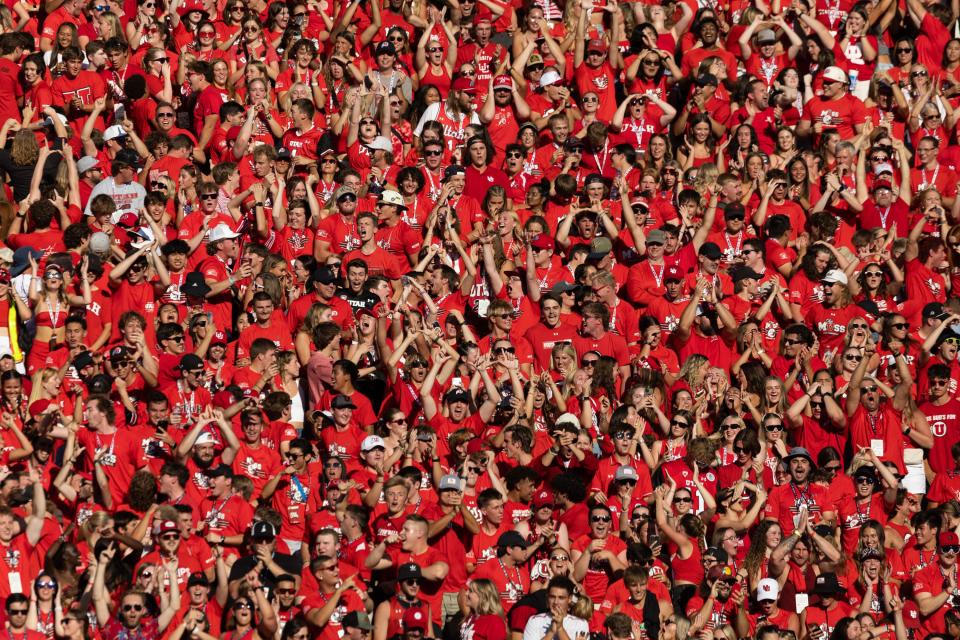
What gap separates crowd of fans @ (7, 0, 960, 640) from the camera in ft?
59.4

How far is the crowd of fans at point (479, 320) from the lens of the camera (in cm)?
1811

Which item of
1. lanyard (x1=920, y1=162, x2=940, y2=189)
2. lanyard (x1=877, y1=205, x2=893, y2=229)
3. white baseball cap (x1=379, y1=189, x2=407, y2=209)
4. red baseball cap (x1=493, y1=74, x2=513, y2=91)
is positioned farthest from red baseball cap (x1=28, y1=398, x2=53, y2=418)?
lanyard (x1=920, y1=162, x2=940, y2=189)

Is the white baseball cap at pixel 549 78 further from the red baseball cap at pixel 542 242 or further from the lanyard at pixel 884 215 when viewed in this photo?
the lanyard at pixel 884 215

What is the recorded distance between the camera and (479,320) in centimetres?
2108

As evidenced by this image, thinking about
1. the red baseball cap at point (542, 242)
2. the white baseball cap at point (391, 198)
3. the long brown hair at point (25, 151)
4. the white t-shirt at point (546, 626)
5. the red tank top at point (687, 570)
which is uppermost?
the long brown hair at point (25, 151)

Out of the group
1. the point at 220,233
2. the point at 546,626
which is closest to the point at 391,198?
the point at 220,233

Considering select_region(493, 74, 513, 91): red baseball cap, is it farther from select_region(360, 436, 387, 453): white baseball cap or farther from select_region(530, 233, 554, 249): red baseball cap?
select_region(360, 436, 387, 453): white baseball cap

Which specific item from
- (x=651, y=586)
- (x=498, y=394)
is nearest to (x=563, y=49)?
(x=498, y=394)

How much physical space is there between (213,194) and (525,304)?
2.96 metres

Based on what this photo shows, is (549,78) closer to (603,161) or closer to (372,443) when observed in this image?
(603,161)

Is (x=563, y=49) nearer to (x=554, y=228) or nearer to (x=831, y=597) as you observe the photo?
(x=554, y=228)

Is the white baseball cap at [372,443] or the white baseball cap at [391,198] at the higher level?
the white baseball cap at [391,198]

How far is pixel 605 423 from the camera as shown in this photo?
64.9ft

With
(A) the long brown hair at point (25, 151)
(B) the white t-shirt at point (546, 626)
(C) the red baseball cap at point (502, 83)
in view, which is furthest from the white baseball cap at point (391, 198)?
(B) the white t-shirt at point (546, 626)
